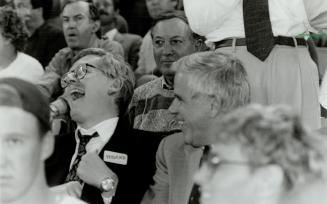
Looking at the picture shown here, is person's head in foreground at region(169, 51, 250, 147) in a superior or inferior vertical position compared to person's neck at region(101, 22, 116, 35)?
superior

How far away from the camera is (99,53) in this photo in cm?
404

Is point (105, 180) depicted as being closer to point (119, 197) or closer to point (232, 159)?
point (119, 197)

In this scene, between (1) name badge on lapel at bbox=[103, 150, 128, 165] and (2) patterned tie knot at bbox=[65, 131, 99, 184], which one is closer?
(1) name badge on lapel at bbox=[103, 150, 128, 165]

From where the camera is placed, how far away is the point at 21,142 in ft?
8.36

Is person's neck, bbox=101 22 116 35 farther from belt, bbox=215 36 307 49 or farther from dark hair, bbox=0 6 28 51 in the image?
belt, bbox=215 36 307 49

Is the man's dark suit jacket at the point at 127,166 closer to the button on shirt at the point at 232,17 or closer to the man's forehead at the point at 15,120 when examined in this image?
the button on shirt at the point at 232,17

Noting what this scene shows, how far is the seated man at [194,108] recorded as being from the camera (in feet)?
10.7

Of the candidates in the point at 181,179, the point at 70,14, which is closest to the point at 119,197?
the point at 181,179

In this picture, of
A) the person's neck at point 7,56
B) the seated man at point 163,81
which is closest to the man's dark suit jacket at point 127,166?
the seated man at point 163,81

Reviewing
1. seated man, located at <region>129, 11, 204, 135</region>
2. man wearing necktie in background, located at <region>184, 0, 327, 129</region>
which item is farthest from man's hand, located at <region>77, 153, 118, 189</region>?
man wearing necktie in background, located at <region>184, 0, 327, 129</region>

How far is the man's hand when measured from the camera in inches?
143

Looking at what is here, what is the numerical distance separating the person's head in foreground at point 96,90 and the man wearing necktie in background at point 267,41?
0.47 meters

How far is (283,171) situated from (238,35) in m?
1.79

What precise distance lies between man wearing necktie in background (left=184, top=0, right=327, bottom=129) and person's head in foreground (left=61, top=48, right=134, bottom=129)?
1.55 feet
